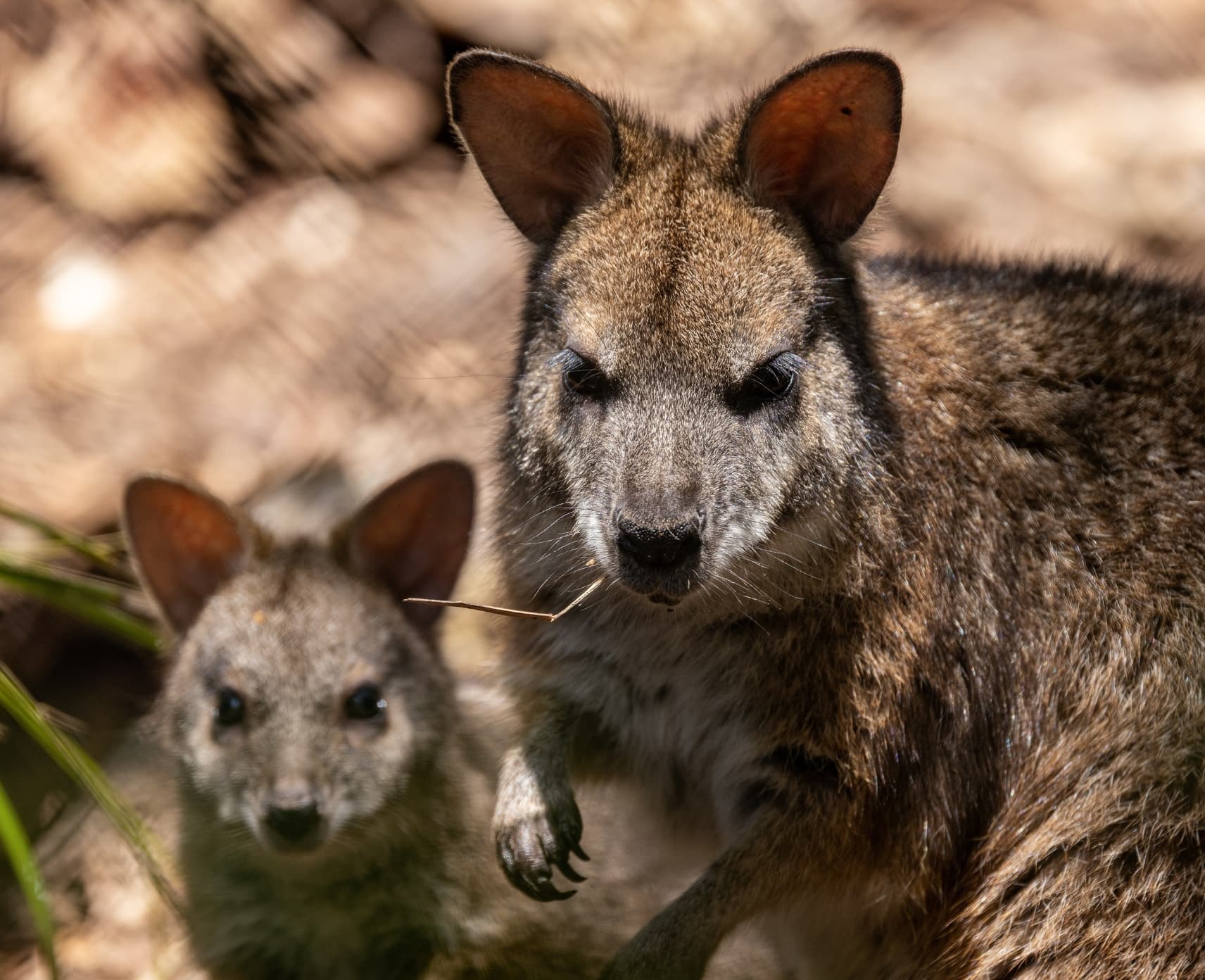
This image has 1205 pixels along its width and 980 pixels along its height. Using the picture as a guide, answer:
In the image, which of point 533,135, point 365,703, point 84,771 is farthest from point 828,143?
point 84,771

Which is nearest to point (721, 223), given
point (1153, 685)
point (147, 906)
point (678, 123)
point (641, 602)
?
point (641, 602)

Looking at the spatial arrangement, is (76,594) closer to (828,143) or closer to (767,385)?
(767,385)

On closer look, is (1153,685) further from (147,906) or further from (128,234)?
(128,234)

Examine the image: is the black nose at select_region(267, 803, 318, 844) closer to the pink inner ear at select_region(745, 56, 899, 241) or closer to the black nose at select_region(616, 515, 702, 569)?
the black nose at select_region(616, 515, 702, 569)

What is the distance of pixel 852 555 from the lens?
4316 millimetres

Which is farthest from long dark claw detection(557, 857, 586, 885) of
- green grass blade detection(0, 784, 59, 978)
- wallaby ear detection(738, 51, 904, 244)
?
wallaby ear detection(738, 51, 904, 244)

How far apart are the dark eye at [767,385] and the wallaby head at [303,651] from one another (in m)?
1.67

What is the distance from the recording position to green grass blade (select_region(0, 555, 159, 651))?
5434 millimetres

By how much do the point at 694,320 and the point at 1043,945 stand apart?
198 centimetres

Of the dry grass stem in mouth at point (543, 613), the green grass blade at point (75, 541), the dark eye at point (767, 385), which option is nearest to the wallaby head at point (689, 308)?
the dark eye at point (767, 385)

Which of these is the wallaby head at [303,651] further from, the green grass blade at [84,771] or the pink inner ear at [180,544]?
the green grass blade at [84,771]

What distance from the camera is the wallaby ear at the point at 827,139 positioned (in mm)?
4043

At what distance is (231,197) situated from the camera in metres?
A: 7.52

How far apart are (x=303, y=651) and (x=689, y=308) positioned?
188 cm
